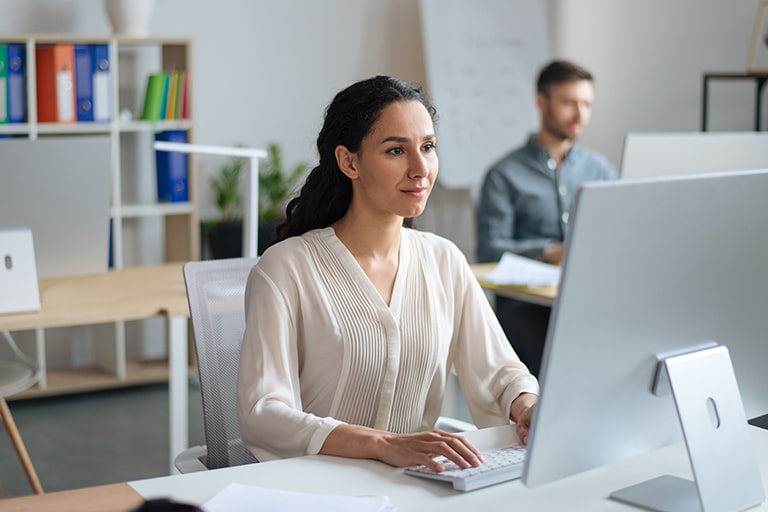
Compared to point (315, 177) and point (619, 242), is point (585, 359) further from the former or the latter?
point (315, 177)

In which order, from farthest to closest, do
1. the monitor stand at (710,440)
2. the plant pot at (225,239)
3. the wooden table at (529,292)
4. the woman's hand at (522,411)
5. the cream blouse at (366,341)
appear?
1. the plant pot at (225,239)
2. the wooden table at (529,292)
3. the cream blouse at (366,341)
4. the woman's hand at (522,411)
5. the monitor stand at (710,440)

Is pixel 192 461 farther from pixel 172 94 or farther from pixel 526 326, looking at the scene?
pixel 172 94

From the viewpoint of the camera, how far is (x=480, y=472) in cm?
144

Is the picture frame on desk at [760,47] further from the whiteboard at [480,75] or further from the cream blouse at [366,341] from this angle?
the cream blouse at [366,341]

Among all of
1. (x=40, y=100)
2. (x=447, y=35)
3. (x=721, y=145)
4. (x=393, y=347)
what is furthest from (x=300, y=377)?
(x=447, y=35)

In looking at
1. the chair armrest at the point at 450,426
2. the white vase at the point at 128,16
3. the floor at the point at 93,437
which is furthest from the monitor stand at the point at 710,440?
the white vase at the point at 128,16

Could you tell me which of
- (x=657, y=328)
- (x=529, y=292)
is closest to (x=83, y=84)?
(x=529, y=292)

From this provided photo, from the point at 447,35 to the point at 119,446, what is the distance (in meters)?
2.62

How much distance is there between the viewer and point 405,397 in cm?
191

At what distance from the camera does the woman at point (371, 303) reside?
Result: 5.91 feet

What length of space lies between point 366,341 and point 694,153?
4.10 feet

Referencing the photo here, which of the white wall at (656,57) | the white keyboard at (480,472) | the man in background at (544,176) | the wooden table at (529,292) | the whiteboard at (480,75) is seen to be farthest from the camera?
the whiteboard at (480,75)

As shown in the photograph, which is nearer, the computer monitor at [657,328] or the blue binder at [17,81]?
the computer monitor at [657,328]

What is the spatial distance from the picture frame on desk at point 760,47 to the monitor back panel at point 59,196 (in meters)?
2.79
